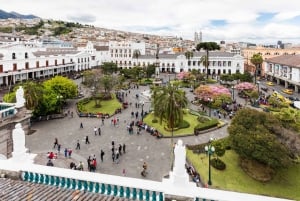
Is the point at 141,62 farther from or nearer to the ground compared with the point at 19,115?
farther from the ground

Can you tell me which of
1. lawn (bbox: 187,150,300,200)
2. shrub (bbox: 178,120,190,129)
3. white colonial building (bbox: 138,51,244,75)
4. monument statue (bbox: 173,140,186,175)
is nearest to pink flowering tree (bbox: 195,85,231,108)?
shrub (bbox: 178,120,190,129)

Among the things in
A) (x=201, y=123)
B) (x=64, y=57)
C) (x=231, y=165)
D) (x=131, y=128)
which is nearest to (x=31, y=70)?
(x=64, y=57)

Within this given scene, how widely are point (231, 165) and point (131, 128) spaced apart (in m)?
11.6

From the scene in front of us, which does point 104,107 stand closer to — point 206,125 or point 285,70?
point 206,125

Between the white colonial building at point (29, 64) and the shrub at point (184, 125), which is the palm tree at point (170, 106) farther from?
the white colonial building at point (29, 64)

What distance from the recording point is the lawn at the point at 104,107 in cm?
4116

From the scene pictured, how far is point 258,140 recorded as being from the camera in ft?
69.6

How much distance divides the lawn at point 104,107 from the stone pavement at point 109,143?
11.5ft

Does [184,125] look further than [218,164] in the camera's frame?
Yes

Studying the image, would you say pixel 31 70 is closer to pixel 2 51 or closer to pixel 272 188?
pixel 2 51

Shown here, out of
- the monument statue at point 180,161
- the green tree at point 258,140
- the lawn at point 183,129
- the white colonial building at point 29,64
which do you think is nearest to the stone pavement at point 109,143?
the lawn at point 183,129

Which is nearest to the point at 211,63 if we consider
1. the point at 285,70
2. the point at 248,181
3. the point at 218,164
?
the point at 285,70

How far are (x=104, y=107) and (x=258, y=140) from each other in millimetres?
26376

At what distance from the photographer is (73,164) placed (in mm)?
21969
